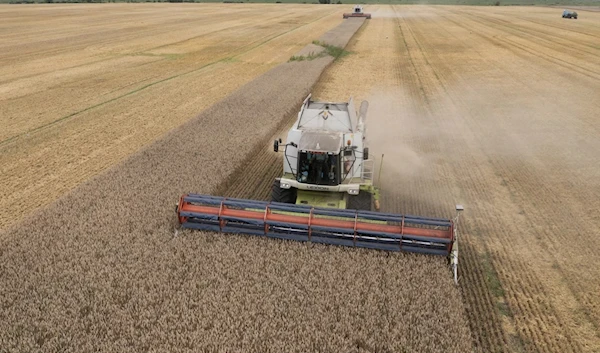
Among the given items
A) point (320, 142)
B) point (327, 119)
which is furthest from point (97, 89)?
point (320, 142)

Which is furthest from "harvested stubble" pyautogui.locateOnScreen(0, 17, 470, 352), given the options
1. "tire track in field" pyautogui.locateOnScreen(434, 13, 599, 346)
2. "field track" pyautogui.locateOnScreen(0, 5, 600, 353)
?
"tire track in field" pyautogui.locateOnScreen(434, 13, 599, 346)

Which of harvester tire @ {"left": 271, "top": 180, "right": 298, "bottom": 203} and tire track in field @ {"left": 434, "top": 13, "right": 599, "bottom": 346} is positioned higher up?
harvester tire @ {"left": 271, "top": 180, "right": 298, "bottom": 203}

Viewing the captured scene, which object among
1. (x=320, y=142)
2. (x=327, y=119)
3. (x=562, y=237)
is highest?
(x=327, y=119)

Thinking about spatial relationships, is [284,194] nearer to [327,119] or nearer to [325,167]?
[325,167]

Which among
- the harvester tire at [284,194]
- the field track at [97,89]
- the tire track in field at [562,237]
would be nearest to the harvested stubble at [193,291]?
the harvester tire at [284,194]

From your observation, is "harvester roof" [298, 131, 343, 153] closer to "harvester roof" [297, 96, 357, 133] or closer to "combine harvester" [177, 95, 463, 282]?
"combine harvester" [177, 95, 463, 282]

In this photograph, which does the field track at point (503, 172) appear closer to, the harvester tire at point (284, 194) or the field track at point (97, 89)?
the harvester tire at point (284, 194)

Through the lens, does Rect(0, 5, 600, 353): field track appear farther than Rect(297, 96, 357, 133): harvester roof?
No
